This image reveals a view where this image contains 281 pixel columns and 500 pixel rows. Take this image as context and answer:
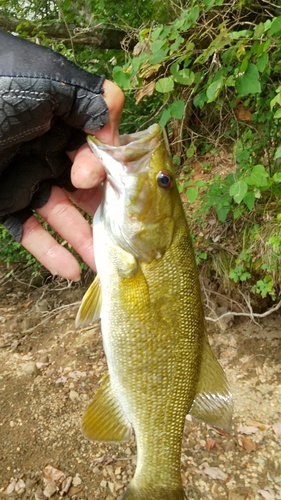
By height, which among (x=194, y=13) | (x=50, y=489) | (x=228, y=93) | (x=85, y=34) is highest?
(x=194, y=13)

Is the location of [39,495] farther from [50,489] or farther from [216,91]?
[216,91]

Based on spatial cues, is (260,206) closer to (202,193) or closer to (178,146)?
(202,193)

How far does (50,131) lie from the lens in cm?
200

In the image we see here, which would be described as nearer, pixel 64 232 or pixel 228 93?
pixel 64 232

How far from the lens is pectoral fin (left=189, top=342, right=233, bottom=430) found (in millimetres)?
1879

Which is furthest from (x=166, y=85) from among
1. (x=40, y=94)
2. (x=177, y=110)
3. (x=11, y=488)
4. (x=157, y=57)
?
(x=11, y=488)

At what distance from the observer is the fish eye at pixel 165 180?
1.71 m

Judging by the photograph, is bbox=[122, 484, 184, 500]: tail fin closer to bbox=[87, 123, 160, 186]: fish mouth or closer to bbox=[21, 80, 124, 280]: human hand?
bbox=[21, 80, 124, 280]: human hand

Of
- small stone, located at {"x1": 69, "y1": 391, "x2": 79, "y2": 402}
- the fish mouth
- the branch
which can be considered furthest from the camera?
the branch

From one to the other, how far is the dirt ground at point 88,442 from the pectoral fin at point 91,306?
1.93m

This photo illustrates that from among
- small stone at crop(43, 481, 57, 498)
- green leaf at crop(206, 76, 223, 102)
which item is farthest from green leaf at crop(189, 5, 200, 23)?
small stone at crop(43, 481, 57, 498)

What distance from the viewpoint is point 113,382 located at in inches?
73.9

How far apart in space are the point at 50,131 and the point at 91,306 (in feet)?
3.04

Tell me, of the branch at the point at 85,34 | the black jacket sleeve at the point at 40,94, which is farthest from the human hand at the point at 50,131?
the branch at the point at 85,34
